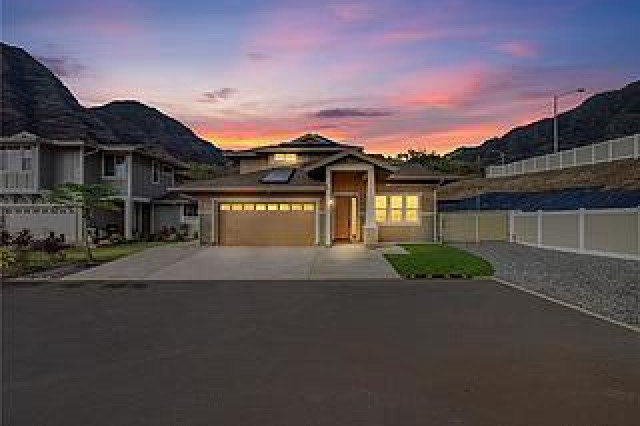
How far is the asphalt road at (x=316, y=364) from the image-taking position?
19.1ft

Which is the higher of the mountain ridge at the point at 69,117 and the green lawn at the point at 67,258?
the mountain ridge at the point at 69,117

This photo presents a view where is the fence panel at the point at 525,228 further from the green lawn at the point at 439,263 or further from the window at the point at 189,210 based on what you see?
the window at the point at 189,210

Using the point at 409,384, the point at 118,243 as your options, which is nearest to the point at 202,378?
the point at 409,384

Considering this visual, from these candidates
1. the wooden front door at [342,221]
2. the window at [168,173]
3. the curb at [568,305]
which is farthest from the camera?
the window at [168,173]

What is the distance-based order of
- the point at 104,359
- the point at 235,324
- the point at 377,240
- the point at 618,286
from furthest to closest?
the point at 377,240 → the point at 618,286 → the point at 235,324 → the point at 104,359

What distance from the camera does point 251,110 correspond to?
34938mm

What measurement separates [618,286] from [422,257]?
8708 millimetres

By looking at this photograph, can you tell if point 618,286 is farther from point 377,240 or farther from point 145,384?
point 377,240

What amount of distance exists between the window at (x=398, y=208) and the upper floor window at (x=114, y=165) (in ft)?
52.3

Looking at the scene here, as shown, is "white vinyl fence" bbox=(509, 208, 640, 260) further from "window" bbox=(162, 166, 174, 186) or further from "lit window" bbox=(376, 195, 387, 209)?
"window" bbox=(162, 166, 174, 186)

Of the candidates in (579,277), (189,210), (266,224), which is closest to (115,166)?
(189,210)

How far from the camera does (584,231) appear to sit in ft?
75.9

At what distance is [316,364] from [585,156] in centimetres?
3626

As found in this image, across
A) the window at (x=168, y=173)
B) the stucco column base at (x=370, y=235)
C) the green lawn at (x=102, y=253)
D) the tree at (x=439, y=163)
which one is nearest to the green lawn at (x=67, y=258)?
the green lawn at (x=102, y=253)
